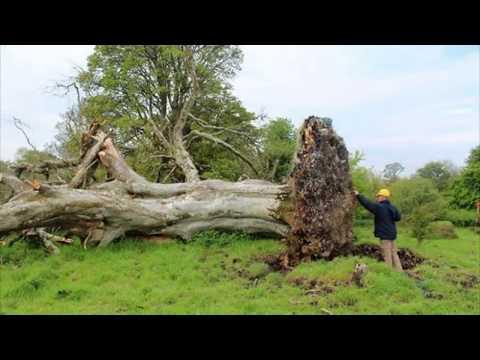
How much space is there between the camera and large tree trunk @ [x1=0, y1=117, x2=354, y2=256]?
9289 millimetres

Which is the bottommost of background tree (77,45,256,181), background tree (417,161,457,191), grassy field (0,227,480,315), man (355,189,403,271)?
grassy field (0,227,480,315)

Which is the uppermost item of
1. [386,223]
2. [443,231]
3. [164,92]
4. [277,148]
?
[164,92]

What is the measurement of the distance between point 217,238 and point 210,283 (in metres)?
2.78

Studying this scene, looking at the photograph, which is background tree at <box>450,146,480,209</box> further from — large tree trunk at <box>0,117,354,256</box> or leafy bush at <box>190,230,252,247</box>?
leafy bush at <box>190,230,252,247</box>

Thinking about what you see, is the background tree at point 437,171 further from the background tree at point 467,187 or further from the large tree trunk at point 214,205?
the large tree trunk at point 214,205

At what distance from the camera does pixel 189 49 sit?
1873 centimetres

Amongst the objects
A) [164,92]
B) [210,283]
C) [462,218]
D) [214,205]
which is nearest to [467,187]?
[462,218]

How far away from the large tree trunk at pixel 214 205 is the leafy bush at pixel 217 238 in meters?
0.14

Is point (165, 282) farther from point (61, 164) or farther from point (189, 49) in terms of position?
point (189, 49)

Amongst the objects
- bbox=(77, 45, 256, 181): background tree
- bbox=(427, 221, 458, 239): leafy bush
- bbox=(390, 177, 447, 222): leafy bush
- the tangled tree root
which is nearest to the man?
the tangled tree root

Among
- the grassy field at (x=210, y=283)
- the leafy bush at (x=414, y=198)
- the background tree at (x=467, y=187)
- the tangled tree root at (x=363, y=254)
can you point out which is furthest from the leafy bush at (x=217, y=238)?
the background tree at (x=467, y=187)

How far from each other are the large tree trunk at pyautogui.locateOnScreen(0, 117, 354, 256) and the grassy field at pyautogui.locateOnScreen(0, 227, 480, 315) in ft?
1.71

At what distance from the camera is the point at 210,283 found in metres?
8.25

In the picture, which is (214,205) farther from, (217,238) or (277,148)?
(277,148)
